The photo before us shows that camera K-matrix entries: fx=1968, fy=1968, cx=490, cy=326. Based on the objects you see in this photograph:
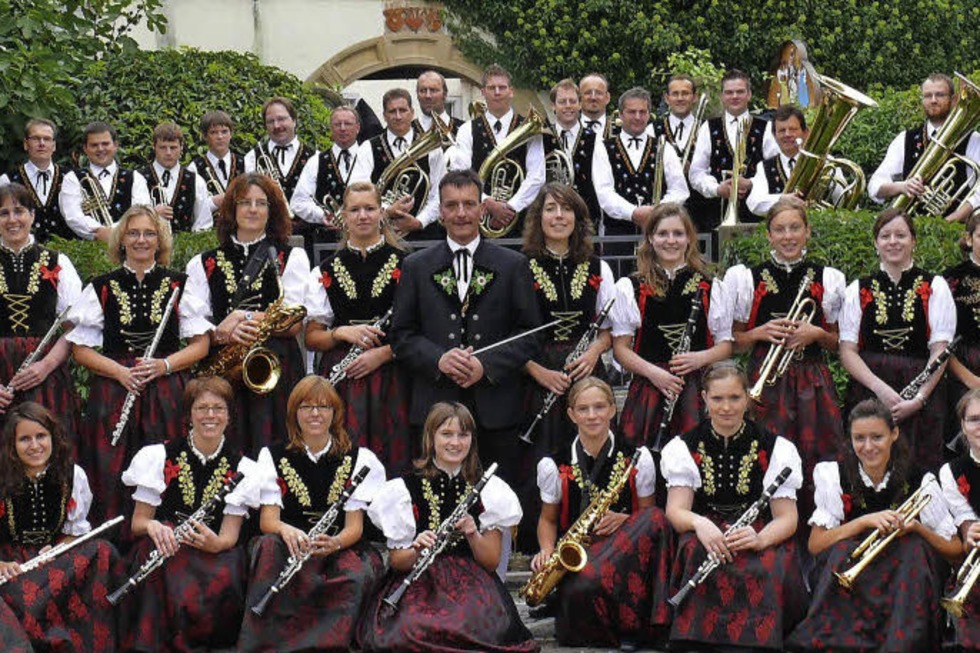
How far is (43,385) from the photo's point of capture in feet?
26.6

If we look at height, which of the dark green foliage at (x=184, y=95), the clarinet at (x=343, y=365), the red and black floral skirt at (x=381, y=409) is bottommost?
the red and black floral skirt at (x=381, y=409)

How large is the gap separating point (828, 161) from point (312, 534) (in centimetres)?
373

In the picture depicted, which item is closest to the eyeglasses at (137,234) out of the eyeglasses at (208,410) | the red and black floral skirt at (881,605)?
the eyeglasses at (208,410)

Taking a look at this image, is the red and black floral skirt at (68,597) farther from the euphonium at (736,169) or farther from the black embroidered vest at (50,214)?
the euphonium at (736,169)

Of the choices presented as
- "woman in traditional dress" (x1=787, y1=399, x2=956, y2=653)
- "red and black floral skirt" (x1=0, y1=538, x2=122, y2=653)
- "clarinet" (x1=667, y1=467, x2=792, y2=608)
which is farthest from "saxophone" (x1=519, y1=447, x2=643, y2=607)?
"red and black floral skirt" (x1=0, y1=538, x2=122, y2=653)

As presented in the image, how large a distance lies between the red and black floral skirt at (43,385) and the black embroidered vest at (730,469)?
2574 millimetres

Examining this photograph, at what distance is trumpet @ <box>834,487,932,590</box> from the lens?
7094 millimetres

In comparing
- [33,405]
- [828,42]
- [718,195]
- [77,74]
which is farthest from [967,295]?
[828,42]

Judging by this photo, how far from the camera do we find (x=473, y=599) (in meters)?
7.25

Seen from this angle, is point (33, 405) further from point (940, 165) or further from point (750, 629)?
point (940, 165)

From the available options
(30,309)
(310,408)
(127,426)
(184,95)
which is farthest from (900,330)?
(184,95)

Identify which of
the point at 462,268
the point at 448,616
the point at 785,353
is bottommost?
the point at 448,616

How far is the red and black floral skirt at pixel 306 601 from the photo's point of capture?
7.23 metres

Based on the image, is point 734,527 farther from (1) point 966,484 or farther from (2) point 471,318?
(2) point 471,318
